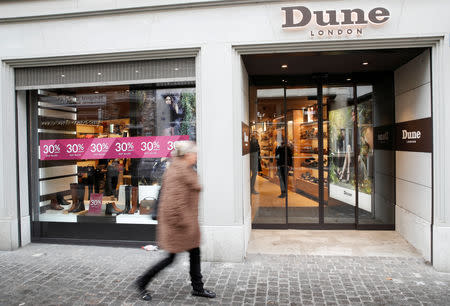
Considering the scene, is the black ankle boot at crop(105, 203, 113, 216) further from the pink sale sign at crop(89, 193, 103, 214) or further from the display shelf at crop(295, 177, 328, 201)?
the display shelf at crop(295, 177, 328, 201)

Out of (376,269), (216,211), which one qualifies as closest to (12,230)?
(216,211)

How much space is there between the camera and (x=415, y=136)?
18.7ft

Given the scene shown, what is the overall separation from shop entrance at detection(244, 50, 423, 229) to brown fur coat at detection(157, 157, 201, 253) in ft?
12.8

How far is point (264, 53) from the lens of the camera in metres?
5.50

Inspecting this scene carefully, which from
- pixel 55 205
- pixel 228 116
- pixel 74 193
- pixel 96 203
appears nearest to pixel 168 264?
pixel 228 116

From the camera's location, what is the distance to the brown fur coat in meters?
3.68

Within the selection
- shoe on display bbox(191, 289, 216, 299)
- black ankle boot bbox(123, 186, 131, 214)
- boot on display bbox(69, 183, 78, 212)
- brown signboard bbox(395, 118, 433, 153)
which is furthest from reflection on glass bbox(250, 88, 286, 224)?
boot on display bbox(69, 183, 78, 212)

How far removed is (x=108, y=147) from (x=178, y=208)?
11.3ft

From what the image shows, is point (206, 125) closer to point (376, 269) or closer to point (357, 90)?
point (376, 269)

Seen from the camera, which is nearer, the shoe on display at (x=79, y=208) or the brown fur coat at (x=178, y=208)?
the brown fur coat at (x=178, y=208)

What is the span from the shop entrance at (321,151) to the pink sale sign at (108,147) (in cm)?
242

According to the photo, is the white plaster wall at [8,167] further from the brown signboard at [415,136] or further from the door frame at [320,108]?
the brown signboard at [415,136]

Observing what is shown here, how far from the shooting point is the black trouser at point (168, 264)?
377 centimetres

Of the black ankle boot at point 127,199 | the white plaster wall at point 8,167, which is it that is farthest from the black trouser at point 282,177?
the white plaster wall at point 8,167
